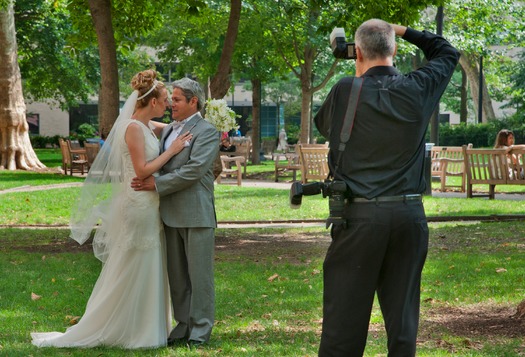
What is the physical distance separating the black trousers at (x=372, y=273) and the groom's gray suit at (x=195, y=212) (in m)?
2.17

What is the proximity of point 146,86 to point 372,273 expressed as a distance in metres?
2.88

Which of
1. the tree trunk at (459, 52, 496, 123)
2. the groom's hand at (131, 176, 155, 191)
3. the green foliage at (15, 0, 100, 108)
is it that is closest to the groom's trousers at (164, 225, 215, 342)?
the groom's hand at (131, 176, 155, 191)

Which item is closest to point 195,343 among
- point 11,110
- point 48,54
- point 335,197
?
point 335,197

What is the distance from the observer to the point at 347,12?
50.9 feet

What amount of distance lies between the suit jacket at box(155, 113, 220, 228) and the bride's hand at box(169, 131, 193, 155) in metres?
0.04

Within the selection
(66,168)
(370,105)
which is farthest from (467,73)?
(370,105)

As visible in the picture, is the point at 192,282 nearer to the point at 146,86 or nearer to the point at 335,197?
the point at 146,86

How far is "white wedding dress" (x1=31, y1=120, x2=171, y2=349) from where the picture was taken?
698 cm

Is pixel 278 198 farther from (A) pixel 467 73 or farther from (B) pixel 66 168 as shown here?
(A) pixel 467 73

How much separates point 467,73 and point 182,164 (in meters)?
49.3

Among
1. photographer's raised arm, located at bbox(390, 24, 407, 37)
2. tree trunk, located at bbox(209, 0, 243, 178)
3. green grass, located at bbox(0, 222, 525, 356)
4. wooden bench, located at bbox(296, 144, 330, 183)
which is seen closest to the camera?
photographer's raised arm, located at bbox(390, 24, 407, 37)

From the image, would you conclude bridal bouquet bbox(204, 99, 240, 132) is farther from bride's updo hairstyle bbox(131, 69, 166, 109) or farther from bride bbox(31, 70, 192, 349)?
bride's updo hairstyle bbox(131, 69, 166, 109)

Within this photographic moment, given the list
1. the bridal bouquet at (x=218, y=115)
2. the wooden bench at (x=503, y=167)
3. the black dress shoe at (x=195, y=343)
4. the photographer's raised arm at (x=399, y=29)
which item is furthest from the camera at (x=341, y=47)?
the wooden bench at (x=503, y=167)

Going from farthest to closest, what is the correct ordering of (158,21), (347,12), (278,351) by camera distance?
(158,21), (347,12), (278,351)
